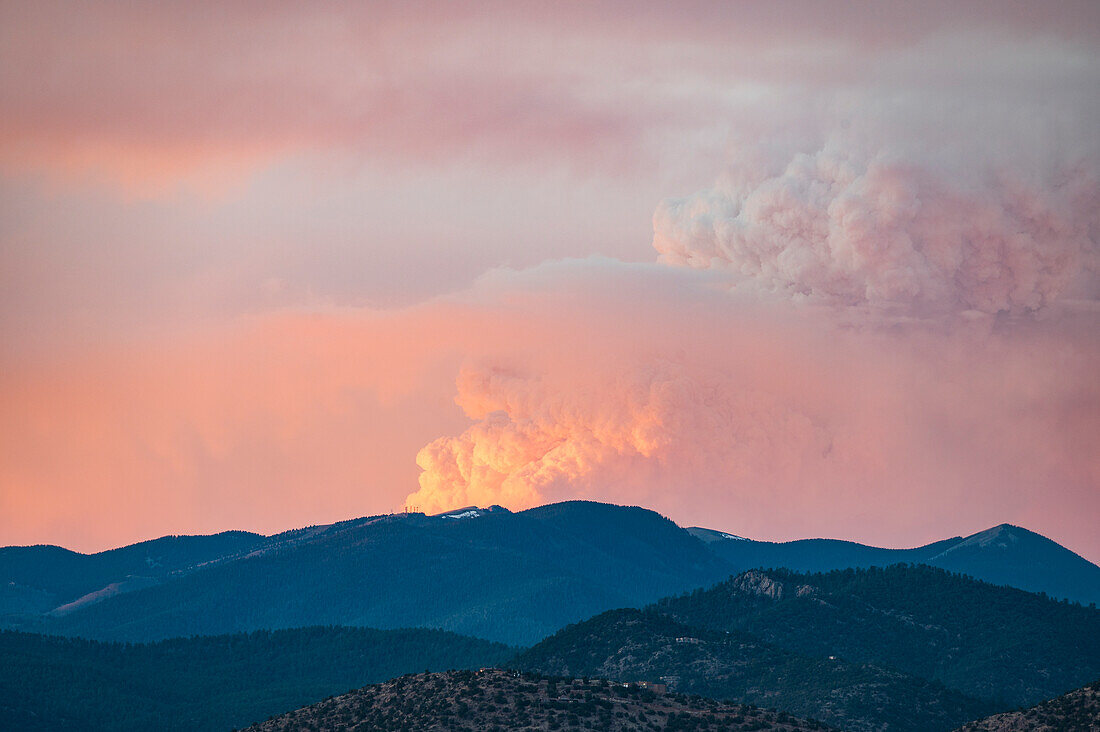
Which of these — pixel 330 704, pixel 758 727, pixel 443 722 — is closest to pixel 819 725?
pixel 758 727

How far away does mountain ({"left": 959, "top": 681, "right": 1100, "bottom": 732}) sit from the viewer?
142 meters

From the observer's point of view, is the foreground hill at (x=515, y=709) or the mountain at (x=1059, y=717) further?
the foreground hill at (x=515, y=709)

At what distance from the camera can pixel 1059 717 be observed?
144250 millimetres

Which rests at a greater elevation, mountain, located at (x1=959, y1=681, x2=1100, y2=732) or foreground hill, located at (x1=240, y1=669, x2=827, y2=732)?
foreground hill, located at (x1=240, y1=669, x2=827, y2=732)

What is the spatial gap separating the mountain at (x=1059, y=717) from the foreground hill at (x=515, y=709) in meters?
15.6

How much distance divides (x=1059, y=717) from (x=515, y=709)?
43.9 m

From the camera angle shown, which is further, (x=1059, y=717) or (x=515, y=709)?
(x=515, y=709)

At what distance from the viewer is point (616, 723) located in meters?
147

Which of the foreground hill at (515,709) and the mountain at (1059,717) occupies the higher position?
the foreground hill at (515,709)

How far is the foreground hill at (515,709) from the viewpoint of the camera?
148 metres

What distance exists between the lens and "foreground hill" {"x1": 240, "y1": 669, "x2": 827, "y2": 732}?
147750 millimetres

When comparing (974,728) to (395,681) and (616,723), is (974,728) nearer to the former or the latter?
(616,723)

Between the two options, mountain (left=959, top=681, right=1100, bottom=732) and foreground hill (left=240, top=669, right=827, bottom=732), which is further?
foreground hill (left=240, top=669, right=827, bottom=732)

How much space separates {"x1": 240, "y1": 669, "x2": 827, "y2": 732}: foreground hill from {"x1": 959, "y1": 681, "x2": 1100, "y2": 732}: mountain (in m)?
15.6
